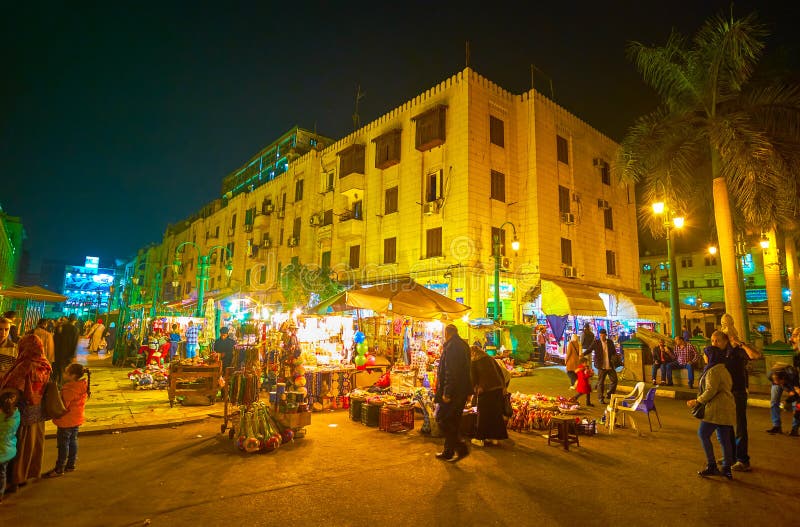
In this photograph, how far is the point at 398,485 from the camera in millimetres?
5387

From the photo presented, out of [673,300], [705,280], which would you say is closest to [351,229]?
[673,300]

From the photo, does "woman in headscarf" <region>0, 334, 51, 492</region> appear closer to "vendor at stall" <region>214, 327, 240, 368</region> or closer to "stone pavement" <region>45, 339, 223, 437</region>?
"stone pavement" <region>45, 339, 223, 437</region>

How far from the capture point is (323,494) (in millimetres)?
5055

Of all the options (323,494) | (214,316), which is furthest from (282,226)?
(323,494)

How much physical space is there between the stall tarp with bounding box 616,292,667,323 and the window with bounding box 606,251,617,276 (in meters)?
1.51

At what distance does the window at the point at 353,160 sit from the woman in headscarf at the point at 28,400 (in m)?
22.1

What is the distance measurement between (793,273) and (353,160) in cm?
2455

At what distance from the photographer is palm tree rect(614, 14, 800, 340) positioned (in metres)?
12.8

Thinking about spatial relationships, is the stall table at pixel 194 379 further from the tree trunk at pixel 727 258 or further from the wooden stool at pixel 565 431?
the tree trunk at pixel 727 258

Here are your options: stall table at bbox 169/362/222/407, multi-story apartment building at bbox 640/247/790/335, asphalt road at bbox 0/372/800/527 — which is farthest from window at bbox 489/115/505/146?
multi-story apartment building at bbox 640/247/790/335

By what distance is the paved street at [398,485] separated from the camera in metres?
4.49

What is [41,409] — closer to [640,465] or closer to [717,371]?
[640,465]

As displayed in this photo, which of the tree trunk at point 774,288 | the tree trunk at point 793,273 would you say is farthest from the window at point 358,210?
the tree trunk at point 793,273

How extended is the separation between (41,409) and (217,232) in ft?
139
